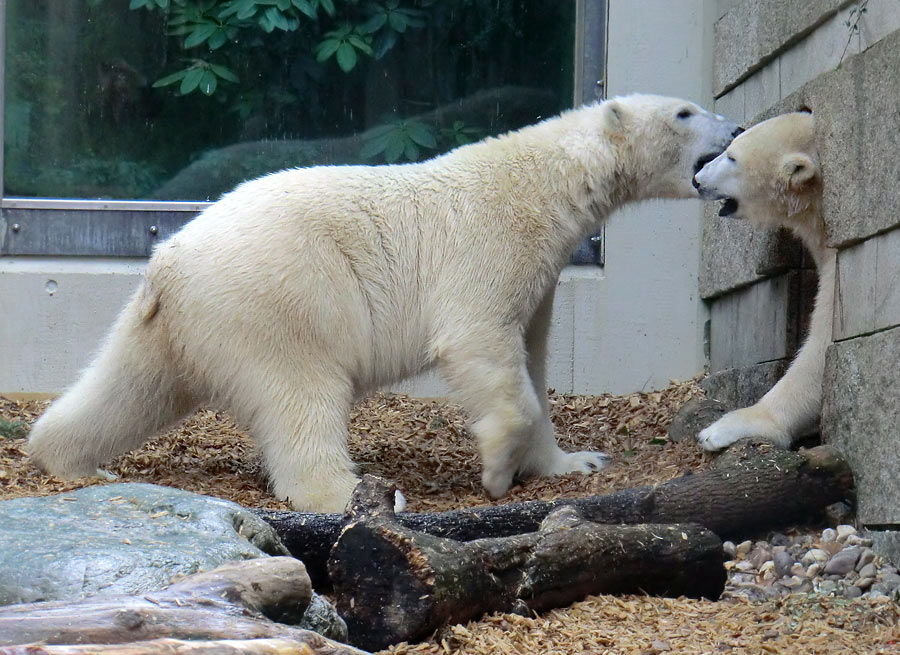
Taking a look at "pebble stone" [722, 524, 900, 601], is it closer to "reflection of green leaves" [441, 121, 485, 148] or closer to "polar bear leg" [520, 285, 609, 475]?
"polar bear leg" [520, 285, 609, 475]

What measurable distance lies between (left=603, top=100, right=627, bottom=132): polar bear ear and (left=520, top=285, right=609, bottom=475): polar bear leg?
2.43ft

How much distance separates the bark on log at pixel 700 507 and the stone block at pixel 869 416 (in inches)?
3.8

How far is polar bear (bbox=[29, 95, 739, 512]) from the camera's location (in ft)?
13.9

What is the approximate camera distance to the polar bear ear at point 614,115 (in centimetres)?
479

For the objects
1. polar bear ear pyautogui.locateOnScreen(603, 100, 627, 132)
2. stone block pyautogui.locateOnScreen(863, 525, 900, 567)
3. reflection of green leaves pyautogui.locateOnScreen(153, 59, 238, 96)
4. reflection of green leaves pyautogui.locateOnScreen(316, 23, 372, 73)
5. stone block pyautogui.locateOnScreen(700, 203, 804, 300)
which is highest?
reflection of green leaves pyautogui.locateOnScreen(316, 23, 372, 73)

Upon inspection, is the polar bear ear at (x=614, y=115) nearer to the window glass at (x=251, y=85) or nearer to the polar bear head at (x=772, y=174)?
the polar bear head at (x=772, y=174)

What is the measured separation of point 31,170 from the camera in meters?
6.42

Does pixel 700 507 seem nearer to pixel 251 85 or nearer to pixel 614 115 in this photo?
pixel 614 115

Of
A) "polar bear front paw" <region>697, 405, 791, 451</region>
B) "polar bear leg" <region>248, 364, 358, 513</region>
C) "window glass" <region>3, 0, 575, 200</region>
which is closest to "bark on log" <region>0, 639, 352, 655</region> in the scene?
"polar bear leg" <region>248, 364, 358, 513</region>

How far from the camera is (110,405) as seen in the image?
180 inches

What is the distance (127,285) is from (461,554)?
3968mm

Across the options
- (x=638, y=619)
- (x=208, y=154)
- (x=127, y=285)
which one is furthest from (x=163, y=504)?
(x=208, y=154)

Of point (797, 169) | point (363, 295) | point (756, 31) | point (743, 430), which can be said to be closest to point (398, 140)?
point (756, 31)

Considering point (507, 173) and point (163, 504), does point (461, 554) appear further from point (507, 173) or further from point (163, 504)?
point (507, 173)
